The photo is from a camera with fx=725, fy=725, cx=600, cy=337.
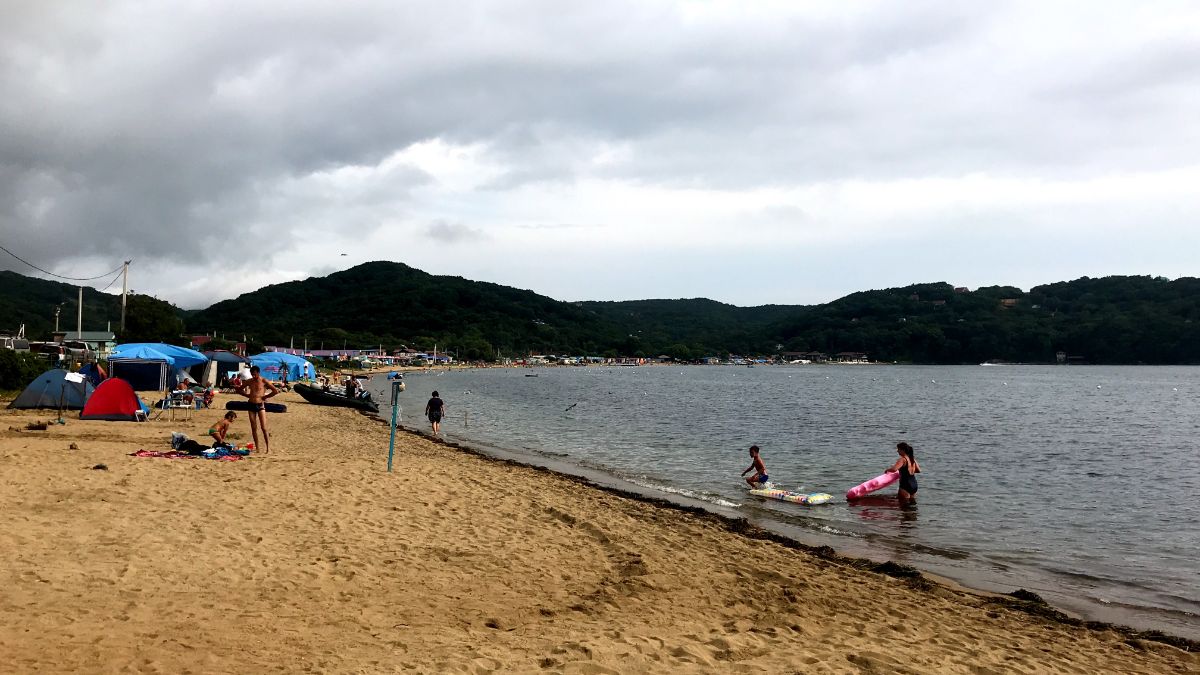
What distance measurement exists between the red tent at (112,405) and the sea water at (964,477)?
1061cm

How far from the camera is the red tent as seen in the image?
19.0 m

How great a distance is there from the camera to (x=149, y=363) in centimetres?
3044

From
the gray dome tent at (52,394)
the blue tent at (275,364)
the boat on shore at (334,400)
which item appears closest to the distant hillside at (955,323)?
the blue tent at (275,364)

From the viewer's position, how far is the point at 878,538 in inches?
492

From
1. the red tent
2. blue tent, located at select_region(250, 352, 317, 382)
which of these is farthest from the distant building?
the red tent

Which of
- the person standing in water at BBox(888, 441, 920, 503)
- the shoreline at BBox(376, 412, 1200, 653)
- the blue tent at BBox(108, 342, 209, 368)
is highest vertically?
the blue tent at BBox(108, 342, 209, 368)

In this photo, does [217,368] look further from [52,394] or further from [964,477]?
[964,477]

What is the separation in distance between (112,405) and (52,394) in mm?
2529

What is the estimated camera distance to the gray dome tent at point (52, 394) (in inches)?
779

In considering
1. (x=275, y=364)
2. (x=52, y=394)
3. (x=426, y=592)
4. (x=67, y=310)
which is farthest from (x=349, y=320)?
(x=426, y=592)

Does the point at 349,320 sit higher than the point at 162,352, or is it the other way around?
the point at 349,320

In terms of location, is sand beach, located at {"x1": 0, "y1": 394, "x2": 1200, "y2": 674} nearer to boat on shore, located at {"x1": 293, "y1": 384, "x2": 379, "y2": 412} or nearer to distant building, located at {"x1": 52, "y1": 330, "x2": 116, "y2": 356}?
boat on shore, located at {"x1": 293, "y1": 384, "x2": 379, "y2": 412}

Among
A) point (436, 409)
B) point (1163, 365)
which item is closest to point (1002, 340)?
point (1163, 365)

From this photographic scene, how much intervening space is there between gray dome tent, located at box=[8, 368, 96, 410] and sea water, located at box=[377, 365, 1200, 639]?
1207 centimetres
